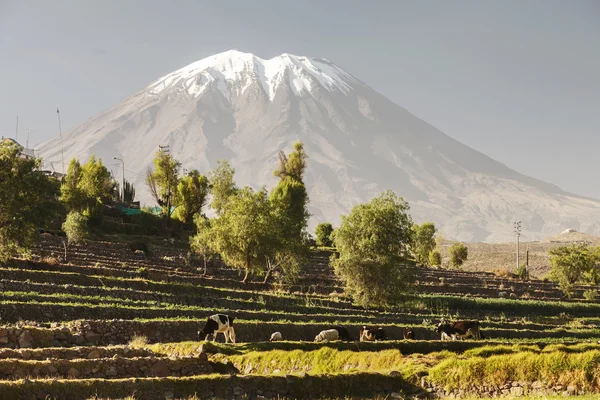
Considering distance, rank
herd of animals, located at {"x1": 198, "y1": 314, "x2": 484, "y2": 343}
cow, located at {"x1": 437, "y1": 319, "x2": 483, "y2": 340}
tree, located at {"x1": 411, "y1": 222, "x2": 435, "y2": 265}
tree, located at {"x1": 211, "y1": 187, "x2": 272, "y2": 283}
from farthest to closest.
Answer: tree, located at {"x1": 411, "y1": 222, "x2": 435, "y2": 265} → tree, located at {"x1": 211, "y1": 187, "x2": 272, "y2": 283} → cow, located at {"x1": 437, "y1": 319, "x2": 483, "y2": 340} → herd of animals, located at {"x1": 198, "y1": 314, "x2": 484, "y2": 343}

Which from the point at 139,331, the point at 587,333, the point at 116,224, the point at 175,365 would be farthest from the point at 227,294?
the point at 116,224

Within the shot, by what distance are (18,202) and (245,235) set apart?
2143cm

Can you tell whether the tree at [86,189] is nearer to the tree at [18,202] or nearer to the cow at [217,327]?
the tree at [18,202]

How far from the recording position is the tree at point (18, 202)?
157ft

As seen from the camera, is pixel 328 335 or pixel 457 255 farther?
pixel 457 255

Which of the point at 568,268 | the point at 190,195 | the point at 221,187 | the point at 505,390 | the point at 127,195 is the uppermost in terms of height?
the point at 127,195

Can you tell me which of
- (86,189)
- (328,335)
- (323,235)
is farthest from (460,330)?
(323,235)

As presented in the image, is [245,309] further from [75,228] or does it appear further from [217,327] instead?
[75,228]

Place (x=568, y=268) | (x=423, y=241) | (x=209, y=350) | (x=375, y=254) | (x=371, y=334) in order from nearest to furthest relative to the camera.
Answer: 1. (x=209, y=350)
2. (x=371, y=334)
3. (x=375, y=254)
4. (x=568, y=268)
5. (x=423, y=241)

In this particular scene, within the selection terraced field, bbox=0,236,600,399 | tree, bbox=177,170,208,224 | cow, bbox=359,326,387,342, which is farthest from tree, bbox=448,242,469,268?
cow, bbox=359,326,387,342

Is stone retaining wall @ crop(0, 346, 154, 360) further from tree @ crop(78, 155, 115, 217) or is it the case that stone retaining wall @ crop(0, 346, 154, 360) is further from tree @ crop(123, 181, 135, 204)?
tree @ crop(123, 181, 135, 204)

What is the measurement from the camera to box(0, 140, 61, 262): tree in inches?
1884

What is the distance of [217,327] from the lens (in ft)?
107

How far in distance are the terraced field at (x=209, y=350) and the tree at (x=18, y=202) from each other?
223 cm
